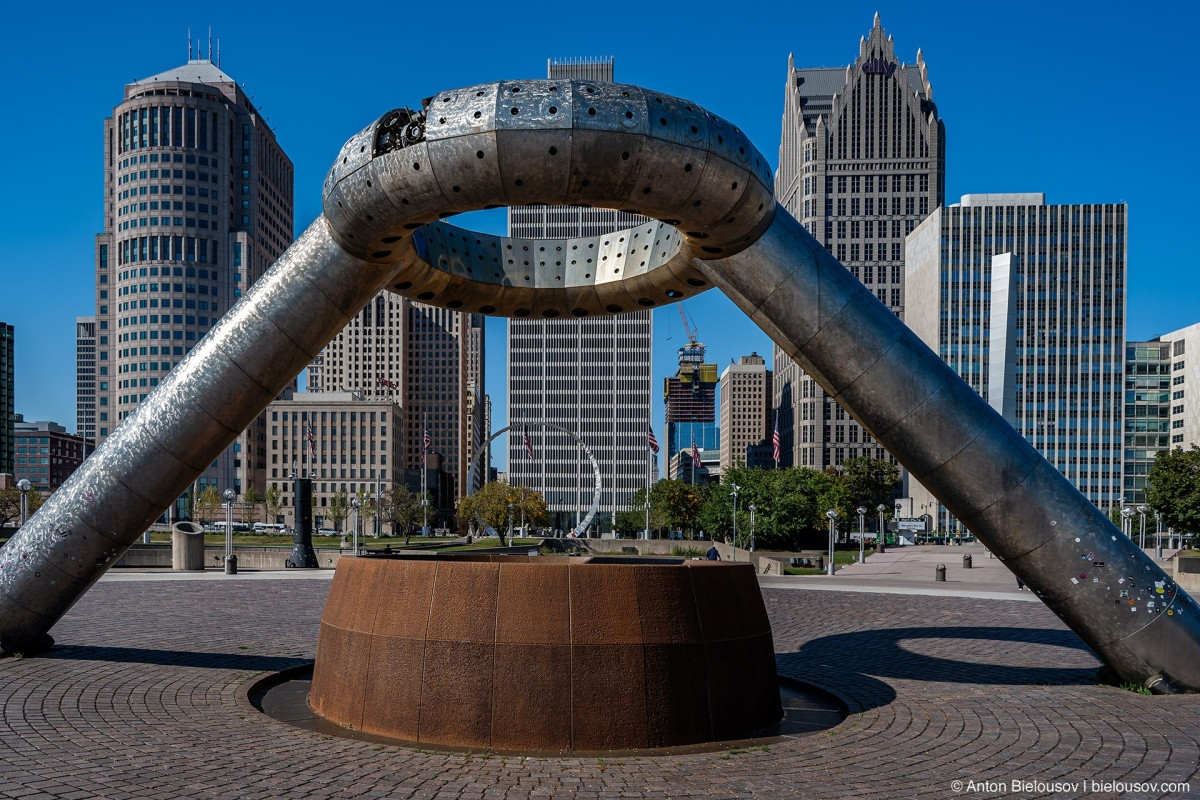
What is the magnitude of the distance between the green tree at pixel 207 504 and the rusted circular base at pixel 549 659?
116 m

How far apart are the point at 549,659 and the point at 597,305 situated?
6.67 meters

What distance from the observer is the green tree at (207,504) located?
119125 millimetres

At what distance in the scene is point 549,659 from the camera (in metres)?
11.1

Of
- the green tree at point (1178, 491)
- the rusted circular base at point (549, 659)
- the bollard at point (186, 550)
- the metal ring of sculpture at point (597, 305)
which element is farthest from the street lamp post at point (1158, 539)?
the rusted circular base at point (549, 659)

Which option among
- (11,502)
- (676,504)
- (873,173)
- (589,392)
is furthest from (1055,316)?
(11,502)

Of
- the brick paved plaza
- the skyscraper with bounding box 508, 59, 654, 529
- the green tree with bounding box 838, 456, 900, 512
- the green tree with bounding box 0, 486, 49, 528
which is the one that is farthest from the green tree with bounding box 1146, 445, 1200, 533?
the skyscraper with bounding box 508, 59, 654, 529

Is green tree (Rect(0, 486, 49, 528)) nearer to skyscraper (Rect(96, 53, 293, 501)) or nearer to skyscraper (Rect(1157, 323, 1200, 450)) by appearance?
skyscraper (Rect(96, 53, 293, 501))

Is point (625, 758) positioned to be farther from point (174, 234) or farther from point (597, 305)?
point (174, 234)

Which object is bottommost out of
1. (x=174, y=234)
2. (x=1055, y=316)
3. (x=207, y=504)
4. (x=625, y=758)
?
(x=207, y=504)

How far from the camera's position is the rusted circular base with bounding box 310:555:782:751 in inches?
436

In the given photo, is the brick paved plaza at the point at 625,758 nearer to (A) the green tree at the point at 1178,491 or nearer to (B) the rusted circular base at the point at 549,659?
(B) the rusted circular base at the point at 549,659

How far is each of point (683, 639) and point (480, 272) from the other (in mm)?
6984

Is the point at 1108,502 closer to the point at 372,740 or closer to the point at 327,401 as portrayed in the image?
the point at 327,401

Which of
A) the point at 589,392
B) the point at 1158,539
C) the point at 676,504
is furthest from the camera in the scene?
the point at 589,392
